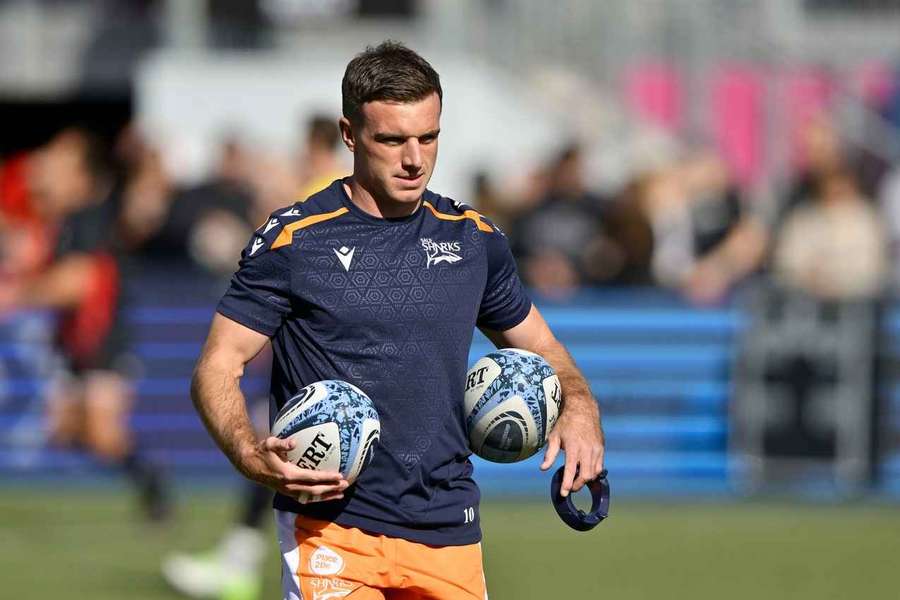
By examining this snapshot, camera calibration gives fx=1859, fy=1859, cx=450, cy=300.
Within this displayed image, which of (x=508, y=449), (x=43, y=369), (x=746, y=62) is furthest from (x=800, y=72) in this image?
(x=508, y=449)

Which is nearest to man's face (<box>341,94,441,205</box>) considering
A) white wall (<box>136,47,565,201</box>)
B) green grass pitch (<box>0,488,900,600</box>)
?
green grass pitch (<box>0,488,900,600</box>)

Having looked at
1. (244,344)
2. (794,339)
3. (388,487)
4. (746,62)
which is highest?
(244,344)

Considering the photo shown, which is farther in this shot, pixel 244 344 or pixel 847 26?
pixel 847 26

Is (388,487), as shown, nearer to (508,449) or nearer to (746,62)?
(508,449)

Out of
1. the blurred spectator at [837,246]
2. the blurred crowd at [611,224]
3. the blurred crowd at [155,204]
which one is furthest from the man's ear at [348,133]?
the blurred spectator at [837,246]

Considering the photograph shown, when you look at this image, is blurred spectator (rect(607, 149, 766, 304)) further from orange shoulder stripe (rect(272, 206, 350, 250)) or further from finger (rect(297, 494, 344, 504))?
finger (rect(297, 494, 344, 504))

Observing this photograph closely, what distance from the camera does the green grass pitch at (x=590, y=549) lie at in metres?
9.77

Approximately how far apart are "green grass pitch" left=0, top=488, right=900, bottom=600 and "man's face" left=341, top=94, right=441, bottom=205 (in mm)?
4576

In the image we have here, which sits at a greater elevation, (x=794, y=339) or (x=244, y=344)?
(x=244, y=344)

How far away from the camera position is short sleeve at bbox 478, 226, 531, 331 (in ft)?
18.2

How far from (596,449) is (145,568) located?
579 centimetres

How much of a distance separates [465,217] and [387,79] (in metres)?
0.59

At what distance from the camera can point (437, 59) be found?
58.1ft

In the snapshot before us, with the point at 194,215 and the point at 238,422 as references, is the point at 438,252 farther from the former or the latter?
the point at 194,215
